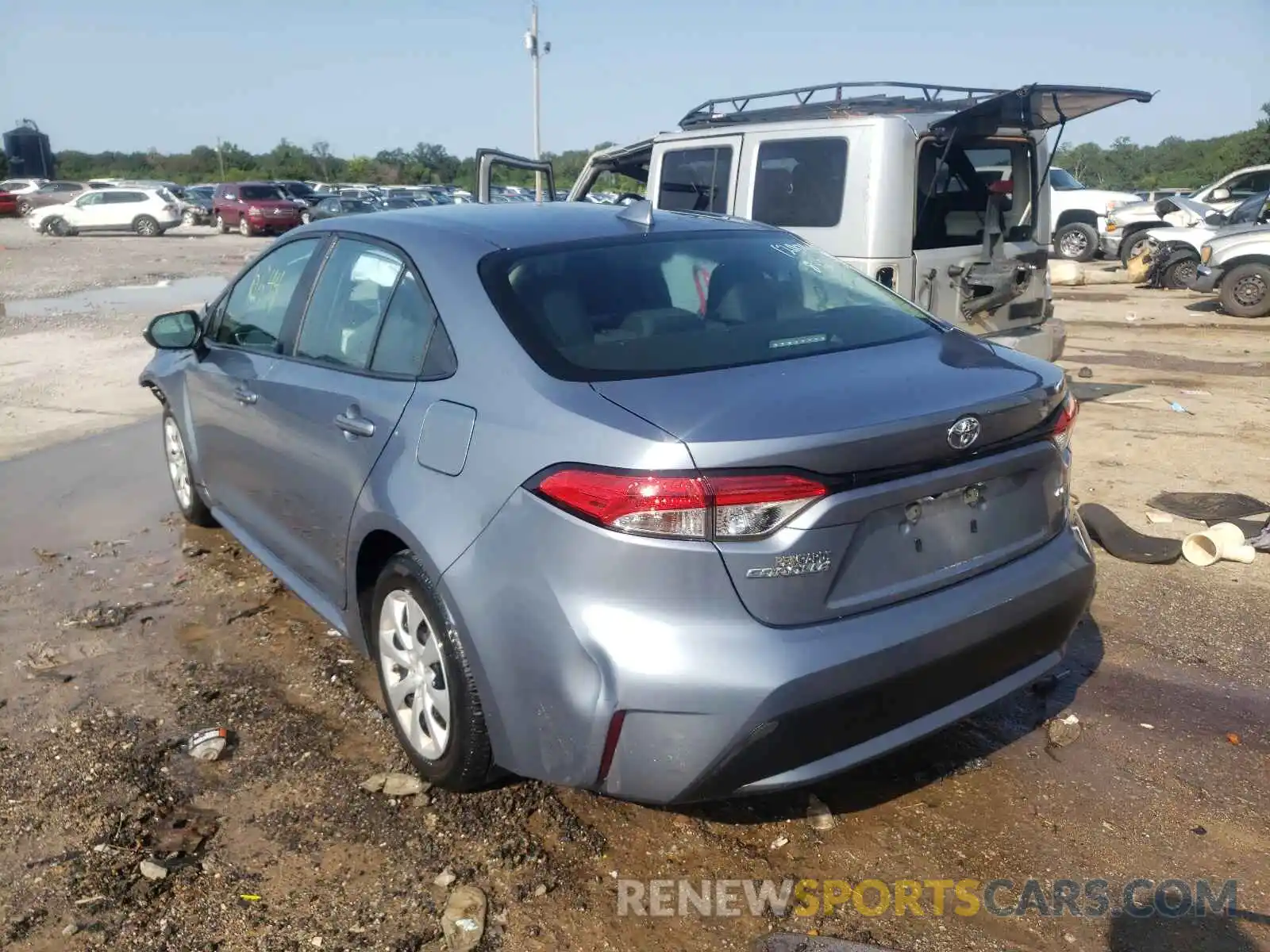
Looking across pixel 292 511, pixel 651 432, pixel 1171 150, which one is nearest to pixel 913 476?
pixel 651 432

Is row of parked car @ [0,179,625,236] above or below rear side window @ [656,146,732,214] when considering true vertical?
below

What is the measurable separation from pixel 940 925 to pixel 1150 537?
3.15 metres

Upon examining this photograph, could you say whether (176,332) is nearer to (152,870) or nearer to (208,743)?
(208,743)

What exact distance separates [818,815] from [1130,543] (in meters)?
2.80

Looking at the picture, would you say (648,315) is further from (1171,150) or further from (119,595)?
(1171,150)

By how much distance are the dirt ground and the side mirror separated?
1.10m

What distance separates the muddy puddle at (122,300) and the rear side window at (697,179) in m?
9.85

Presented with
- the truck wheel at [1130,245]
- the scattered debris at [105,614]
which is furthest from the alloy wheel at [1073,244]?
the scattered debris at [105,614]

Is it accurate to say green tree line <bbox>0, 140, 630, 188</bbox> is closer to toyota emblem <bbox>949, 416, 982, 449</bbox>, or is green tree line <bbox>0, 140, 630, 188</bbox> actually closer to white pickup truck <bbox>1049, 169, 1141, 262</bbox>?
white pickup truck <bbox>1049, 169, 1141, 262</bbox>

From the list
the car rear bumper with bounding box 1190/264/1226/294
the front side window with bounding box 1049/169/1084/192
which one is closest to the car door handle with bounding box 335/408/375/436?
the car rear bumper with bounding box 1190/264/1226/294

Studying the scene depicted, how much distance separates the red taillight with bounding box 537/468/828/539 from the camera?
2367mm

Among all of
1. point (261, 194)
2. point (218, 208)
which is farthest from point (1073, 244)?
point (218, 208)

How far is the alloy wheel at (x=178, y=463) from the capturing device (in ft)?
17.9

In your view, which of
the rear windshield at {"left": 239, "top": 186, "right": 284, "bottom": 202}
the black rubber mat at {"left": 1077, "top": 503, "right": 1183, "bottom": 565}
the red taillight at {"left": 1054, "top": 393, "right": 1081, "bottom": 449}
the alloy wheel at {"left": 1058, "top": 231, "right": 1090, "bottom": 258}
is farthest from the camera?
the rear windshield at {"left": 239, "top": 186, "right": 284, "bottom": 202}
